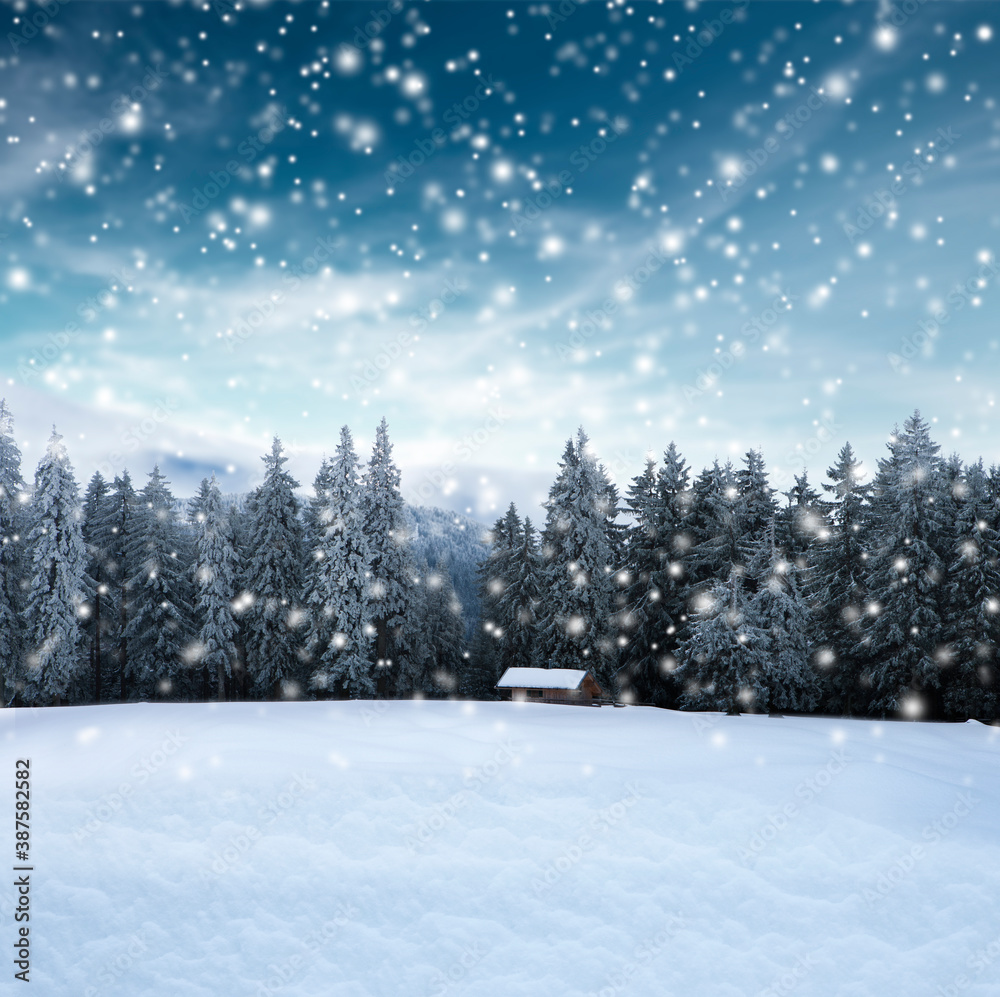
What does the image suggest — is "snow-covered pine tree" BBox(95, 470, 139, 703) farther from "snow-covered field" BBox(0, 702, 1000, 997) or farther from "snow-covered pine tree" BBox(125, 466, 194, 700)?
"snow-covered field" BBox(0, 702, 1000, 997)

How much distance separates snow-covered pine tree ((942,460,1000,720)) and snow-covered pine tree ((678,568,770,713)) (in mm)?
9188

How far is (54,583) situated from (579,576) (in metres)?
26.2

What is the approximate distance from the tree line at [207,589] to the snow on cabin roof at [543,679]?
269 inches

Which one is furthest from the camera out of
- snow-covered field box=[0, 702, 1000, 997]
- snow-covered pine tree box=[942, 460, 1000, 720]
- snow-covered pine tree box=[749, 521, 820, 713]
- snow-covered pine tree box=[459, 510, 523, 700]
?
snow-covered pine tree box=[459, 510, 523, 700]

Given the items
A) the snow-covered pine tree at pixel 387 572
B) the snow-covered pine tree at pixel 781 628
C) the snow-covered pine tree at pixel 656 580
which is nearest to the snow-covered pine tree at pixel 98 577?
the snow-covered pine tree at pixel 387 572

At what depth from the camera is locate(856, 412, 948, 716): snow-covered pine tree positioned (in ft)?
96.1

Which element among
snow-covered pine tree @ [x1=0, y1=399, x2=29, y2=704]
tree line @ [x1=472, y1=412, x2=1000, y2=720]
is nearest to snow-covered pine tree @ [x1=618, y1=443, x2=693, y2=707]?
tree line @ [x1=472, y1=412, x2=1000, y2=720]

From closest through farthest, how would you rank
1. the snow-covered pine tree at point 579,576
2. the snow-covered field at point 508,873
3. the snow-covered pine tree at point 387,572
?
the snow-covered field at point 508,873, the snow-covered pine tree at point 387,572, the snow-covered pine tree at point 579,576

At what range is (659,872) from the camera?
1009 centimetres

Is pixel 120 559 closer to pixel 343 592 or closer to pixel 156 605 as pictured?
pixel 156 605

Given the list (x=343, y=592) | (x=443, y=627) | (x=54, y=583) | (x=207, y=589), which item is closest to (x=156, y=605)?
(x=207, y=589)

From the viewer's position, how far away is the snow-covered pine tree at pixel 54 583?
1260 inches

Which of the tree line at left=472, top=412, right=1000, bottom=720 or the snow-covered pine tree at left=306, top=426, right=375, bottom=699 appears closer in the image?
the tree line at left=472, top=412, right=1000, bottom=720

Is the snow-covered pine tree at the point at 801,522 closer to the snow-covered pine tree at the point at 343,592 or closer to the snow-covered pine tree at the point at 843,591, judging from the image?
the snow-covered pine tree at the point at 843,591
